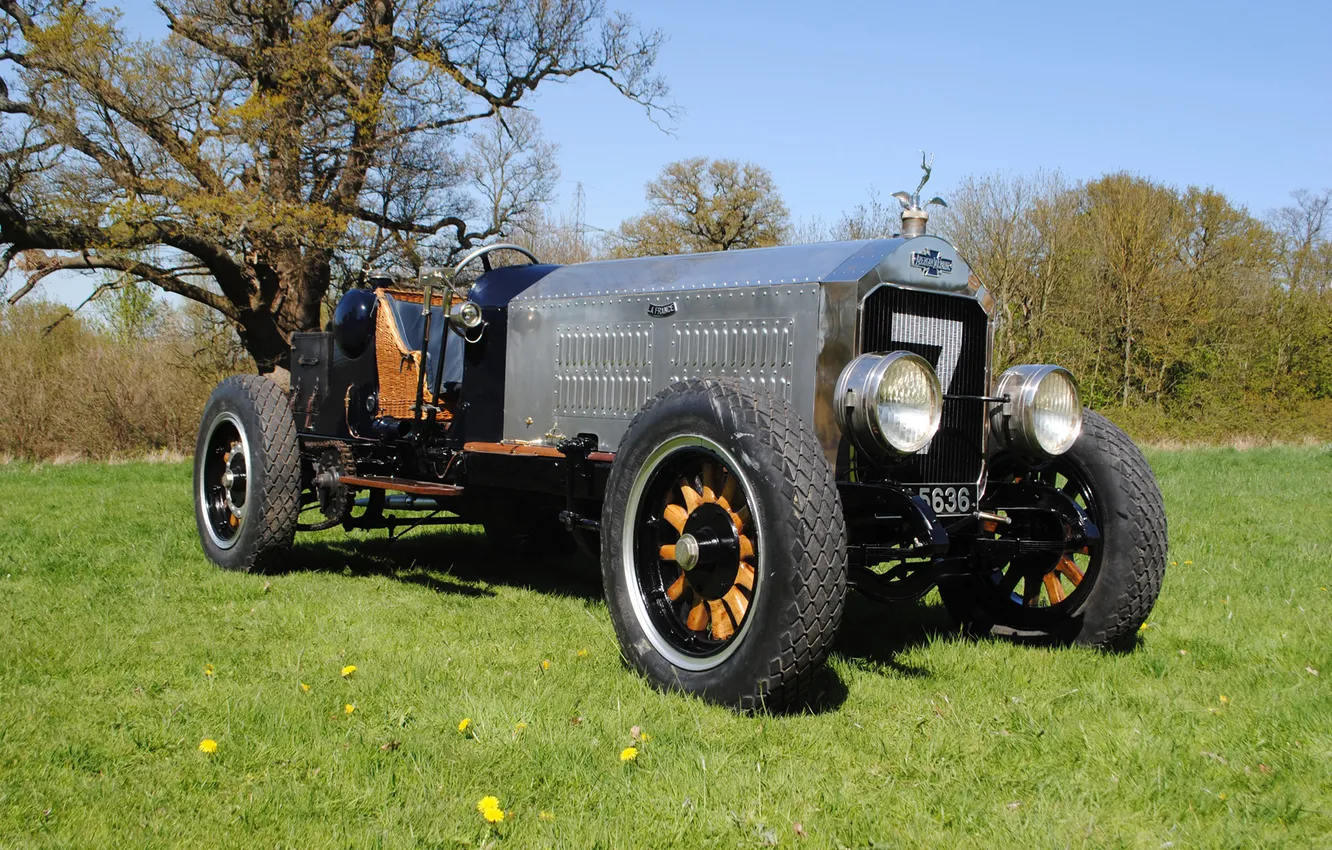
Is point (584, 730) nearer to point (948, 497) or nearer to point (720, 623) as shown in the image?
point (720, 623)

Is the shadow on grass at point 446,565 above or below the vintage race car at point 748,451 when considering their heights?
below

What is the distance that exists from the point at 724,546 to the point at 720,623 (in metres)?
0.31

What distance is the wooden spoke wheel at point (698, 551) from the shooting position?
379cm

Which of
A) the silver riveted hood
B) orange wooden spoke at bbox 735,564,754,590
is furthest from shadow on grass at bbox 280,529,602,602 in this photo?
orange wooden spoke at bbox 735,564,754,590

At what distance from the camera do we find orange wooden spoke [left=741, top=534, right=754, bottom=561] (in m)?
3.76

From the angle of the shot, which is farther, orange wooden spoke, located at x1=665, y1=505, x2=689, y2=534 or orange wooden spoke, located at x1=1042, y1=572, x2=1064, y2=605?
orange wooden spoke, located at x1=1042, y1=572, x2=1064, y2=605

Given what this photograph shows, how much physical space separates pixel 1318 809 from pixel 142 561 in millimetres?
6159

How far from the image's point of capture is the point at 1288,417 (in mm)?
25422

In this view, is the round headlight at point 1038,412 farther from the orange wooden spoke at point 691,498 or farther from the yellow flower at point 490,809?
the yellow flower at point 490,809

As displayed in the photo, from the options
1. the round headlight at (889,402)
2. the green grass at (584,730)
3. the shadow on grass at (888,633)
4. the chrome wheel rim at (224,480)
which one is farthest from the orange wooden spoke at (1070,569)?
the chrome wheel rim at (224,480)

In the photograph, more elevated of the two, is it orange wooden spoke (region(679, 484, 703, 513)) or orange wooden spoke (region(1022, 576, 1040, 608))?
orange wooden spoke (region(679, 484, 703, 513))

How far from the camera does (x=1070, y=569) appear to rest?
188 inches

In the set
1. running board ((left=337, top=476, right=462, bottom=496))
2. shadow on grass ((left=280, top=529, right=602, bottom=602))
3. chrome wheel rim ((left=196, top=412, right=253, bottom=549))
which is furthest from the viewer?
chrome wheel rim ((left=196, top=412, right=253, bottom=549))

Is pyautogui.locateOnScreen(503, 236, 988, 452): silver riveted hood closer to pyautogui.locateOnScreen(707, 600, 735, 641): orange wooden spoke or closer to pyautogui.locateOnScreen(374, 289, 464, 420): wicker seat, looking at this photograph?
pyautogui.locateOnScreen(374, 289, 464, 420): wicker seat
